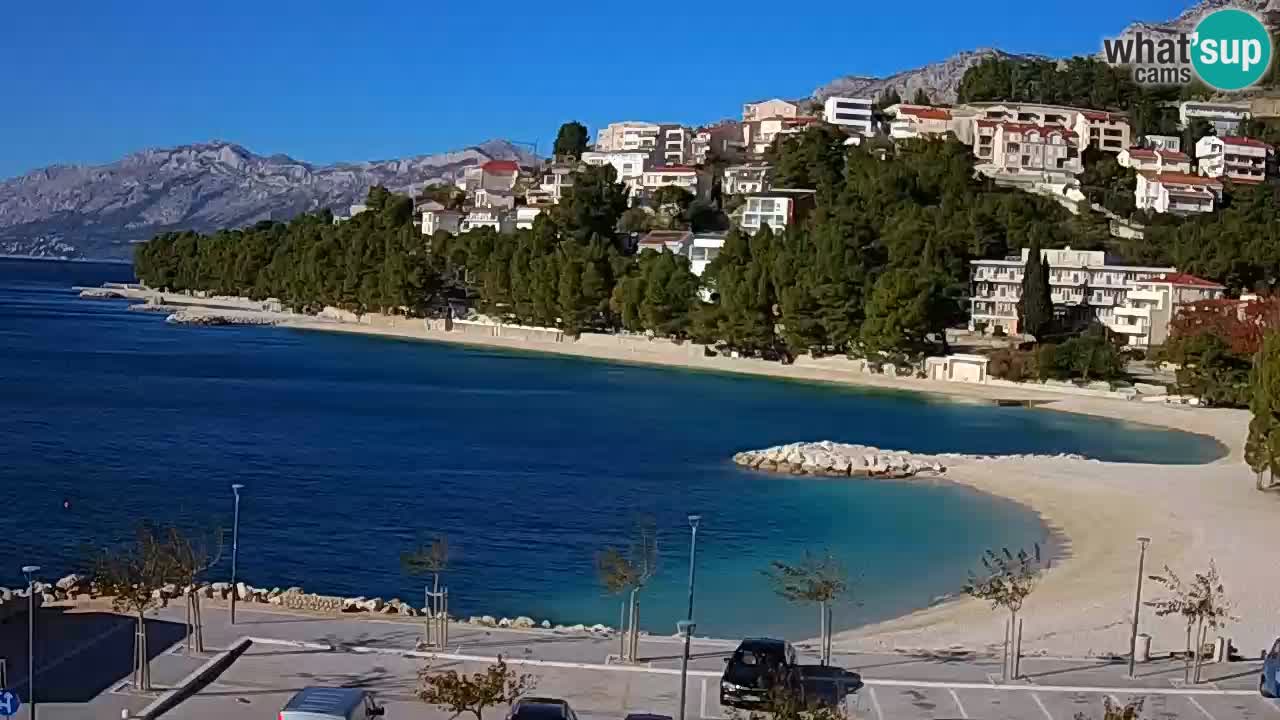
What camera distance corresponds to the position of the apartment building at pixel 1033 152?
107 metres

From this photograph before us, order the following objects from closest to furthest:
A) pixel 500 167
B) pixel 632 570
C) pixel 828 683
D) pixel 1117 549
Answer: pixel 828 683 < pixel 632 570 < pixel 1117 549 < pixel 500 167

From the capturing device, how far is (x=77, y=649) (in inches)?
595

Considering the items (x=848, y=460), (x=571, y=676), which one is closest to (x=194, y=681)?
(x=571, y=676)

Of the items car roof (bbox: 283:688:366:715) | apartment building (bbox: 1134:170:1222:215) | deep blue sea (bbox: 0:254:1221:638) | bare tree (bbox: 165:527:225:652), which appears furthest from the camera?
apartment building (bbox: 1134:170:1222:215)

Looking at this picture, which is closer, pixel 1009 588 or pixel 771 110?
pixel 1009 588

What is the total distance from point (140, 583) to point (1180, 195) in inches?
3625

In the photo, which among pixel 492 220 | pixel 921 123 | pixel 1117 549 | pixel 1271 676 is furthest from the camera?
pixel 492 220

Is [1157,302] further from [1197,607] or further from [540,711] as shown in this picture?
[540,711]

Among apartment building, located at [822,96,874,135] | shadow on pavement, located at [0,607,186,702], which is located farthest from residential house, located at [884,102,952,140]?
shadow on pavement, located at [0,607,186,702]

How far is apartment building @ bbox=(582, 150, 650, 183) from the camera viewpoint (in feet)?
412

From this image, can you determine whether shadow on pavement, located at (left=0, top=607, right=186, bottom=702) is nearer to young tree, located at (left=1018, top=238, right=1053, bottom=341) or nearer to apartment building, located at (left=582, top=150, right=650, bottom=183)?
young tree, located at (left=1018, top=238, right=1053, bottom=341)

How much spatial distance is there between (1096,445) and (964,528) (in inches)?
759

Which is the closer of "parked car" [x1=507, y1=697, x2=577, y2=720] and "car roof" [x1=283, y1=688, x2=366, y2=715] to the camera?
"car roof" [x1=283, y1=688, x2=366, y2=715]

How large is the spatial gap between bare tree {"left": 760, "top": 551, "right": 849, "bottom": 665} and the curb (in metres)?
6.67
